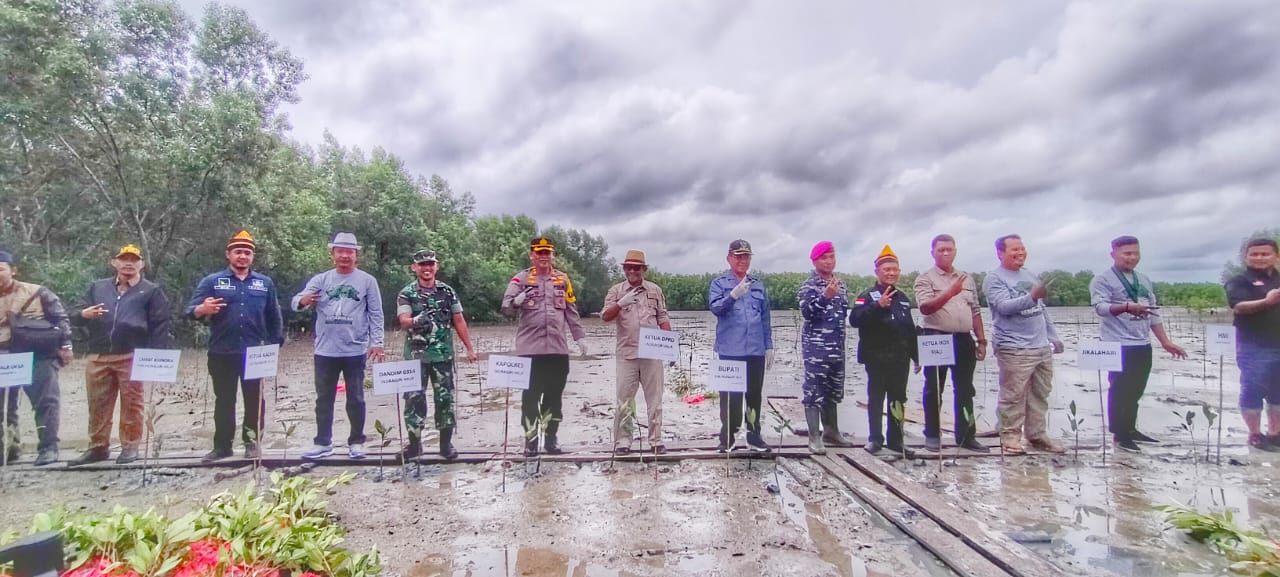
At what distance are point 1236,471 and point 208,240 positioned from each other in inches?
829

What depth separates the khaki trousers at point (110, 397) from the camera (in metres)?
4.91

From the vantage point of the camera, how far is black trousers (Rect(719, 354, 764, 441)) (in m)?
5.05

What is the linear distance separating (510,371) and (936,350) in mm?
3370

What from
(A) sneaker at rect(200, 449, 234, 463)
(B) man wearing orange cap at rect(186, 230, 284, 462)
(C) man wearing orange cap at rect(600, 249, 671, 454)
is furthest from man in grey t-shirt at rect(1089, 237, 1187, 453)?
(A) sneaker at rect(200, 449, 234, 463)

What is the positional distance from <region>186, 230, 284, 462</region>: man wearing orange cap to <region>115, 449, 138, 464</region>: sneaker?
0.58 m

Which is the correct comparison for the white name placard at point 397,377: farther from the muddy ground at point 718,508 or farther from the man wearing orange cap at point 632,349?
the man wearing orange cap at point 632,349

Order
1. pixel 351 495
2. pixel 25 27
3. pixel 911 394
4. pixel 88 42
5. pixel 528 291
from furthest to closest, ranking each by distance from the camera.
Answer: pixel 88 42 < pixel 25 27 < pixel 911 394 < pixel 528 291 < pixel 351 495

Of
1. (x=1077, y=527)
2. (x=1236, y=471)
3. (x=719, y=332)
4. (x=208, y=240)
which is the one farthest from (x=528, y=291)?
(x=208, y=240)

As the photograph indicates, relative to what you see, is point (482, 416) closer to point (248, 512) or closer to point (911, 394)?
point (248, 512)

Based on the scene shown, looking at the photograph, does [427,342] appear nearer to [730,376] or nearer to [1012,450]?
[730,376]

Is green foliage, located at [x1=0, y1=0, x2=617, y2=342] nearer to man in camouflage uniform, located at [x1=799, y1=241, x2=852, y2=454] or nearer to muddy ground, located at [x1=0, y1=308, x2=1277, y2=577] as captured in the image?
muddy ground, located at [x1=0, y1=308, x2=1277, y2=577]

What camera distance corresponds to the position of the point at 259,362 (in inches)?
181

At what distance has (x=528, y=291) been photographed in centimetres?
500

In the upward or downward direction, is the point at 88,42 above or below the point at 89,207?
above
